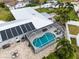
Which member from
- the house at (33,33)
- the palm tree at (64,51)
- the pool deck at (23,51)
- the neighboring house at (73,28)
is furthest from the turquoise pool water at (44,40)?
the neighboring house at (73,28)

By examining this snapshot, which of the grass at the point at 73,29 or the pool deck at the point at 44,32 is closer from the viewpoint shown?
A: the pool deck at the point at 44,32

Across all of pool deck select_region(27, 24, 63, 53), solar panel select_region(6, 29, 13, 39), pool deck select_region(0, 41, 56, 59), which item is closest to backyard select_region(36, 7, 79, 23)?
pool deck select_region(27, 24, 63, 53)

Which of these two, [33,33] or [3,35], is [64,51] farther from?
[3,35]

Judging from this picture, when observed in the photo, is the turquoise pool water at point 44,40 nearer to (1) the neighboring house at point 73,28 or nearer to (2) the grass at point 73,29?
(1) the neighboring house at point 73,28

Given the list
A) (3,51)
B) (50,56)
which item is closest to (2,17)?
(3,51)

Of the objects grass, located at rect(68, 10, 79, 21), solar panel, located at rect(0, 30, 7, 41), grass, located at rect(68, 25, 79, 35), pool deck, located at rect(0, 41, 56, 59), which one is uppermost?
solar panel, located at rect(0, 30, 7, 41)

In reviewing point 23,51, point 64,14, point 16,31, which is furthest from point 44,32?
point 64,14

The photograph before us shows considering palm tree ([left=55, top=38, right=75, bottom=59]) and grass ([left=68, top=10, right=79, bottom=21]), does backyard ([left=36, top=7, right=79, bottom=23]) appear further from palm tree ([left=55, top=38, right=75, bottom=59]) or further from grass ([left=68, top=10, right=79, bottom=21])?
palm tree ([left=55, top=38, right=75, bottom=59])
